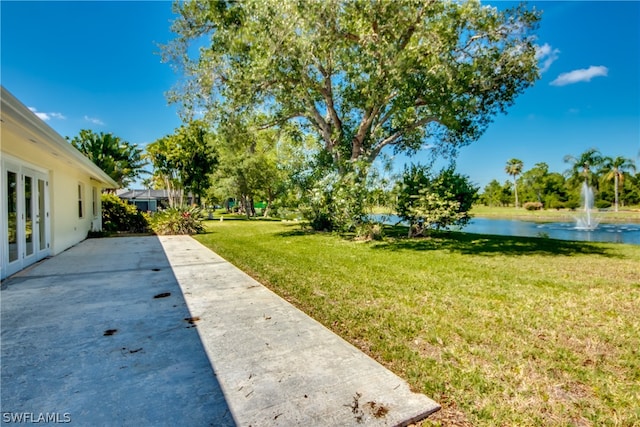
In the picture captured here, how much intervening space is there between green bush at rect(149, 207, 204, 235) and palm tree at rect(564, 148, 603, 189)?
161 feet

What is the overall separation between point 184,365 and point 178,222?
13060 millimetres

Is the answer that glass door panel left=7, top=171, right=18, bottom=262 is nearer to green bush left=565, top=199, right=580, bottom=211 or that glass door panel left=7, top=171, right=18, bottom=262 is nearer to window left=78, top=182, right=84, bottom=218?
window left=78, top=182, right=84, bottom=218

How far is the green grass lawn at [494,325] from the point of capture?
6.81 ft

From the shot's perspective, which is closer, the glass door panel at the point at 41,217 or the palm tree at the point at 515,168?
the glass door panel at the point at 41,217

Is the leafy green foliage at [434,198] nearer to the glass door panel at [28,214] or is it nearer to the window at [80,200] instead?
the glass door panel at [28,214]

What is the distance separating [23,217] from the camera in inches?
249

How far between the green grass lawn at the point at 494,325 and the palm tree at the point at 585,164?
46.1 metres

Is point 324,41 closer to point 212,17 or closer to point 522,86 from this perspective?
point 212,17

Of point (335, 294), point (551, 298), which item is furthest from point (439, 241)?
point (335, 294)

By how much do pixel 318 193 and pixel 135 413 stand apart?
9.82 m

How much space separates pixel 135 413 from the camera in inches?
74.6

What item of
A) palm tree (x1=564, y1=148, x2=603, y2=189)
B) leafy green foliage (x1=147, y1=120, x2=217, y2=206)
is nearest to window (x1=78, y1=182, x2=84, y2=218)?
leafy green foliage (x1=147, y1=120, x2=217, y2=206)

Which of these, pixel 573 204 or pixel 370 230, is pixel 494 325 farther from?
pixel 573 204

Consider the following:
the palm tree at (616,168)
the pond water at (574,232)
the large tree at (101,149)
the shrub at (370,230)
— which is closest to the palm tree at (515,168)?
the palm tree at (616,168)
